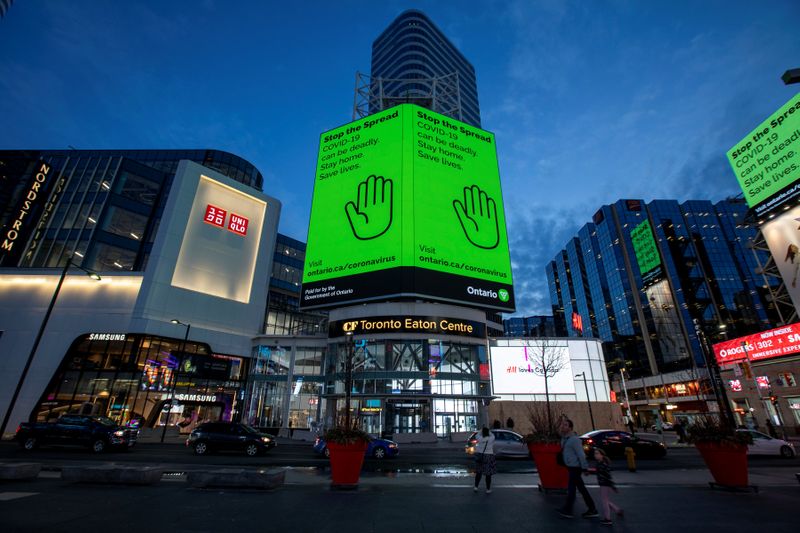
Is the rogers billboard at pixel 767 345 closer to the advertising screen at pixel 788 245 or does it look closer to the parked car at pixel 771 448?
the advertising screen at pixel 788 245

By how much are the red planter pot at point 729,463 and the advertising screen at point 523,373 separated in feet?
105

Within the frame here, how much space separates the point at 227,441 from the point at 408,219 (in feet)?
70.0

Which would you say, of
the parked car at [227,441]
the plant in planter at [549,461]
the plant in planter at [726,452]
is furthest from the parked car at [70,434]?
the plant in planter at [726,452]

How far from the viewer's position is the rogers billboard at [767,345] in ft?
140

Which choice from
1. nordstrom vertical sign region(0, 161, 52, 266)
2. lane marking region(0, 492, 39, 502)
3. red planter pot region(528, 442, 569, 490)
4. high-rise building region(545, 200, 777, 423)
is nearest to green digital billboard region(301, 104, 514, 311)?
red planter pot region(528, 442, 569, 490)

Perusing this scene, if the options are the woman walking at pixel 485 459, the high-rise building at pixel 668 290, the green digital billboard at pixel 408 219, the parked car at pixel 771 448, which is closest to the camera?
the woman walking at pixel 485 459

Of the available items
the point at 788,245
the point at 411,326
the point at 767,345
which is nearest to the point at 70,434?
the point at 411,326

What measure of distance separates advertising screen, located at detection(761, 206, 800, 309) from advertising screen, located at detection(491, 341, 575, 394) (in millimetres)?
24606

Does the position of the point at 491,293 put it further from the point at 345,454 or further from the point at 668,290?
the point at 668,290

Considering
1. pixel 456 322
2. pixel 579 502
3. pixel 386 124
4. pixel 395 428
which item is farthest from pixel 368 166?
pixel 579 502

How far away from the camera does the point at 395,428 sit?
1334 inches

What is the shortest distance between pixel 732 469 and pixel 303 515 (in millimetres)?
11143

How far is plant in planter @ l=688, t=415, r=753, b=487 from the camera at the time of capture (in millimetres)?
9844

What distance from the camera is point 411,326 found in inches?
1390
